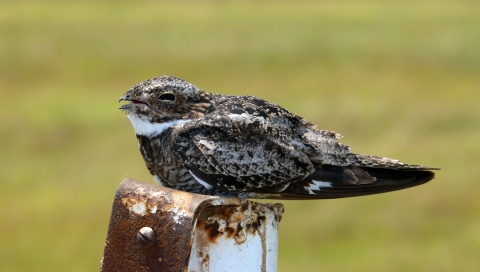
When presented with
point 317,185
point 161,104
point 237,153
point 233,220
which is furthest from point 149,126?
point 233,220

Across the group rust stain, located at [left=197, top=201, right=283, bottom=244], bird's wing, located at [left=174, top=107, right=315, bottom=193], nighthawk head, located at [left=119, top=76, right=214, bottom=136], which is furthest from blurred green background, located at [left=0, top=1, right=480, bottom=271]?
rust stain, located at [left=197, top=201, right=283, bottom=244]

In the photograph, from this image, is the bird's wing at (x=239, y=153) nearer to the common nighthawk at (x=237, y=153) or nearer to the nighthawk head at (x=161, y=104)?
the common nighthawk at (x=237, y=153)

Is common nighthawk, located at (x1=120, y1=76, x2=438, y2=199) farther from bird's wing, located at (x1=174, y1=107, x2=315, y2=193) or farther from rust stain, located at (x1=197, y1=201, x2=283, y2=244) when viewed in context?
rust stain, located at (x1=197, y1=201, x2=283, y2=244)

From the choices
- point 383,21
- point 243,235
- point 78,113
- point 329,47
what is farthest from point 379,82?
point 243,235

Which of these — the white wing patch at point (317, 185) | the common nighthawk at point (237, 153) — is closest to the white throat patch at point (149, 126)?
the common nighthawk at point (237, 153)

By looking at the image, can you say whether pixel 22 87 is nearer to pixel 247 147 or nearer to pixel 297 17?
pixel 297 17

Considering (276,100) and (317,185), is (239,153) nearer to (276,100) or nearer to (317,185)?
(317,185)
